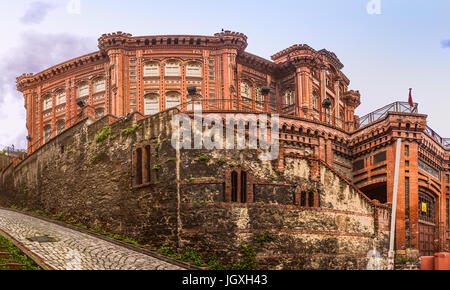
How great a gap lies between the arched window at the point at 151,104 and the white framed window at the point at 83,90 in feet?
19.5

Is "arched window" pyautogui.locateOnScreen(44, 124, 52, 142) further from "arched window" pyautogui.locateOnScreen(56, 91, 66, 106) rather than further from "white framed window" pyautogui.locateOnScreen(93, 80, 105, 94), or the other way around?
"white framed window" pyautogui.locateOnScreen(93, 80, 105, 94)

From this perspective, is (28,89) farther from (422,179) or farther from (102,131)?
(422,179)

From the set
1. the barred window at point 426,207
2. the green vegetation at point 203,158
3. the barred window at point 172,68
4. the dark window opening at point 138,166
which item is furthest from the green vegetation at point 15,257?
the barred window at point 426,207

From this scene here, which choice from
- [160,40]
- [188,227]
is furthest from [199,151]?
[160,40]

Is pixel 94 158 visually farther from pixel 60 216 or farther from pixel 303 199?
pixel 303 199

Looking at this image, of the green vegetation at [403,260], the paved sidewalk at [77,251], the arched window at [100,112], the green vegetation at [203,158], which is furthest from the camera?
the arched window at [100,112]

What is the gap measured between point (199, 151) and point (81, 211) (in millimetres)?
8611

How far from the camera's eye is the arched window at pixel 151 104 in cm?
3641

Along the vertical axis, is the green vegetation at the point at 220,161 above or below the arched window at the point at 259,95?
below

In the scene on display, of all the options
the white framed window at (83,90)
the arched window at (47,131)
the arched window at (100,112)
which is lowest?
the arched window at (47,131)

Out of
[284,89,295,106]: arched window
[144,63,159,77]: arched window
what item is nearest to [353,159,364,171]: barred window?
[284,89,295,106]: arched window

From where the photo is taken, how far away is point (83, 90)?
39.9 metres

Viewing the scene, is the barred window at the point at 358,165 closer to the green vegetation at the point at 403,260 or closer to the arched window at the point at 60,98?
the green vegetation at the point at 403,260

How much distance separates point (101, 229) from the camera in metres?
26.1
